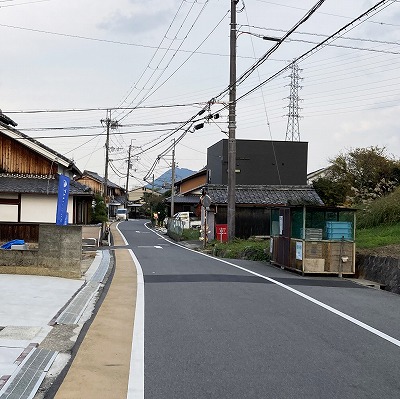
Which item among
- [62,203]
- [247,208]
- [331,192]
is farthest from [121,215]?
[62,203]

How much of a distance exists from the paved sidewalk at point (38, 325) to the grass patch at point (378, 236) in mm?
9319

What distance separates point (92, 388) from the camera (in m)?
5.70

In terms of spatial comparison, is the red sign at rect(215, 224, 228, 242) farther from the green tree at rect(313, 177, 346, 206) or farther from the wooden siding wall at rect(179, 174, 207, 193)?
the wooden siding wall at rect(179, 174, 207, 193)

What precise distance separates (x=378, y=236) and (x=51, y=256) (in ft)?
39.2

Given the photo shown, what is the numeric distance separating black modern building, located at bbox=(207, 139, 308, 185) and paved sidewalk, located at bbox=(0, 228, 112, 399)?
38.5 meters

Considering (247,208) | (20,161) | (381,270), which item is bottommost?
(381,270)

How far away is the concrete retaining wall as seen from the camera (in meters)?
14.5

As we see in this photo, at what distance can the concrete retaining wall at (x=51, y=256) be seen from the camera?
47.6 feet

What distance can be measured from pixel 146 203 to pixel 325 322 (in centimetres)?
9239

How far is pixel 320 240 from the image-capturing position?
680 inches

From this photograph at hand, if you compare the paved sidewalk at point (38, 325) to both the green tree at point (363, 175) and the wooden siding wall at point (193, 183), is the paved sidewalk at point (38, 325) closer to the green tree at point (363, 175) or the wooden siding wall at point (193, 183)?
the green tree at point (363, 175)

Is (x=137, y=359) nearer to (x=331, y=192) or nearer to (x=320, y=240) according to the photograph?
(x=320, y=240)

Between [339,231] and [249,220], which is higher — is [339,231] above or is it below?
below

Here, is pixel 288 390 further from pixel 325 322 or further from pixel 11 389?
pixel 325 322
